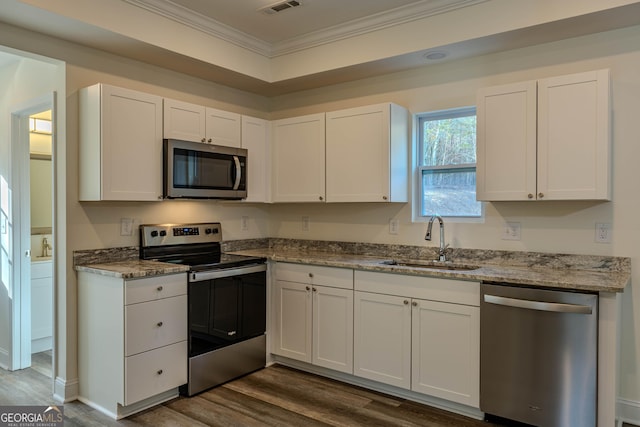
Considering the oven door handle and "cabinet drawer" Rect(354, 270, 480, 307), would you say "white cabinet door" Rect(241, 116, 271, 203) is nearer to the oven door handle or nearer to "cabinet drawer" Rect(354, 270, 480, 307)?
the oven door handle

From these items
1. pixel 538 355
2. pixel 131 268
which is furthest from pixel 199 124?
pixel 538 355

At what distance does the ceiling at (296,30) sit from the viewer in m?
2.65

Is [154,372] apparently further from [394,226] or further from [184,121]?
[394,226]

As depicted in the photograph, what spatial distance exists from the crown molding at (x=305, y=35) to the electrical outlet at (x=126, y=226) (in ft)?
4.85

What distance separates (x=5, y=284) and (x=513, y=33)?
4.25 m

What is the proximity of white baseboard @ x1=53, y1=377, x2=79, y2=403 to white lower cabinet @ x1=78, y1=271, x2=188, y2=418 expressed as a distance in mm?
35

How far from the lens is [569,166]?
2.65m

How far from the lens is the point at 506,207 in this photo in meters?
3.14

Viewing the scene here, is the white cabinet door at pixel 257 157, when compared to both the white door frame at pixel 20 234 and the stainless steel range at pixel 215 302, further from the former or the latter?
the white door frame at pixel 20 234

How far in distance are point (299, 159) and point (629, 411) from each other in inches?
114

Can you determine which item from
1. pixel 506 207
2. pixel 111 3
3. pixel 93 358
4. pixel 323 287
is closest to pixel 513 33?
pixel 506 207

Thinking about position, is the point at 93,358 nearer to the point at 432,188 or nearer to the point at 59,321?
the point at 59,321

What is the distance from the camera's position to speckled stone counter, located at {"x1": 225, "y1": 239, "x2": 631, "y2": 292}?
8.00 feet

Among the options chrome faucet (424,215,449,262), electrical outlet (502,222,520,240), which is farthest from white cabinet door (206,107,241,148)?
electrical outlet (502,222,520,240)
